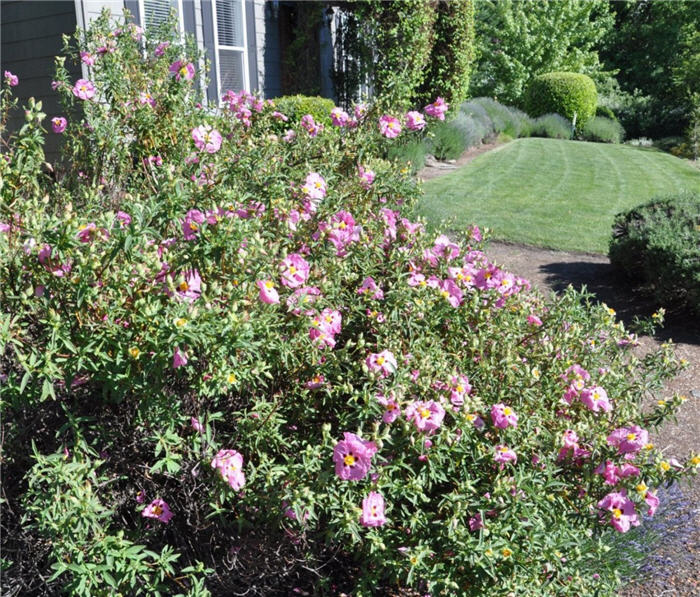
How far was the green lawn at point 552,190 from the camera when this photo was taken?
24.8 feet

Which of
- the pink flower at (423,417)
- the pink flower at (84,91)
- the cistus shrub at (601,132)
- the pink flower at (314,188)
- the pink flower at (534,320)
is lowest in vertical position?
the cistus shrub at (601,132)

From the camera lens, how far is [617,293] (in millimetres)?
5754

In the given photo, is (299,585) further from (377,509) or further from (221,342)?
(221,342)

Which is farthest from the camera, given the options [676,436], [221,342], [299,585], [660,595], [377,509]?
[676,436]

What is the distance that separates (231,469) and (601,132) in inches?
813

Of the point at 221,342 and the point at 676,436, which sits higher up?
the point at 221,342

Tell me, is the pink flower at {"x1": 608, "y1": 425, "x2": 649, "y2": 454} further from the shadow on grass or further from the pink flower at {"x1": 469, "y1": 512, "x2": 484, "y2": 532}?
the shadow on grass

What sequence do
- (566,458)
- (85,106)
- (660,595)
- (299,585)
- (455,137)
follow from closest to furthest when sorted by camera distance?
(566,458), (299,585), (660,595), (85,106), (455,137)

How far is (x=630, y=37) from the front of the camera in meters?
29.5

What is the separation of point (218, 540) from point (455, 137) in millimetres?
11473

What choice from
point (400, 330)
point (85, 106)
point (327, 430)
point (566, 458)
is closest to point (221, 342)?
point (327, 430)

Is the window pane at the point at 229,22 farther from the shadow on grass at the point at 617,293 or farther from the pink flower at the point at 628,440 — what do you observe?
the pink flower at the point at 628,440

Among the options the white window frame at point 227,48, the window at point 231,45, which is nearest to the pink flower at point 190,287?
the white window frame at point 227,48

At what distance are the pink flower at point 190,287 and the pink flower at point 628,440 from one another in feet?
4.11
